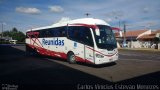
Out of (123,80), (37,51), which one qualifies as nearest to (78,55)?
(123,80)

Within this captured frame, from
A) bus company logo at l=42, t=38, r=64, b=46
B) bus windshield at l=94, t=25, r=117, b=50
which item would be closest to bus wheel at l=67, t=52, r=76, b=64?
bus company logo at l=42, t=38, r=64, b=46

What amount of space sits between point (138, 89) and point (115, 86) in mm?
928

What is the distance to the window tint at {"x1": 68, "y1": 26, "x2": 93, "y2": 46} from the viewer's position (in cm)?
1362

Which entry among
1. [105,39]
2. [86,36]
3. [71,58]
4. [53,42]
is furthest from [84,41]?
[53,42]

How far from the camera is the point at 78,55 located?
14812 mm

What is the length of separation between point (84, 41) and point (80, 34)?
0.70 m

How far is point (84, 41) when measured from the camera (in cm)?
1405

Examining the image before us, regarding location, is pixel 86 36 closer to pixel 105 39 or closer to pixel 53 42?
pixel 105 39

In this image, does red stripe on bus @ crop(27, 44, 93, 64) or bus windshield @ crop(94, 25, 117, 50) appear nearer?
bus windshield @ crop(94, 25, 117, 50)

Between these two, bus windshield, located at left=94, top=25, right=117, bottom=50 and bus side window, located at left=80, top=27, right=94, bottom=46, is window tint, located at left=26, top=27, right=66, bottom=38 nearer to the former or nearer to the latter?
bus side window, located at left=80, top=27, right=94, bottom=46

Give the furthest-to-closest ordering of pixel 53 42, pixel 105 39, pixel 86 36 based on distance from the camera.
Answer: pixel 53 42 < pixel 86 36 < pixel 105 39

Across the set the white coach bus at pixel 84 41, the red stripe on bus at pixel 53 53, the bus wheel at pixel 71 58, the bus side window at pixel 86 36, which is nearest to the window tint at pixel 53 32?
the white coach bus at pixel 84 41

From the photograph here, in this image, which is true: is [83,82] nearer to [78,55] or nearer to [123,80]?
[123,80]

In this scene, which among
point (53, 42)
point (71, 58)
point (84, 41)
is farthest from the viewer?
point (53, 42)
